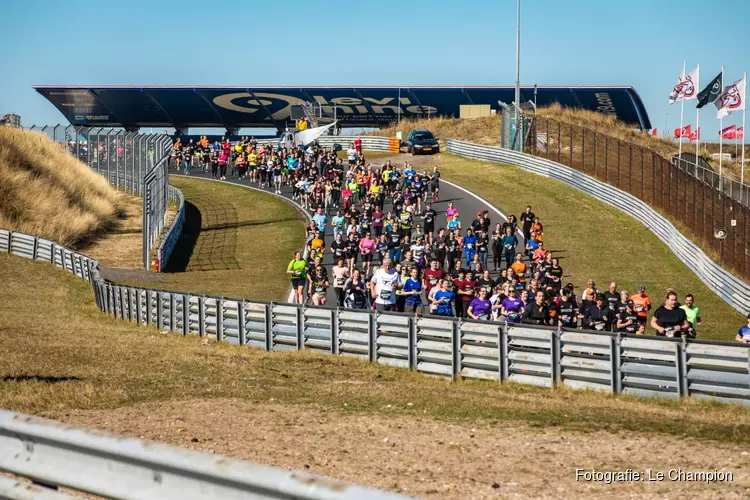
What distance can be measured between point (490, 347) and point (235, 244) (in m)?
27.3

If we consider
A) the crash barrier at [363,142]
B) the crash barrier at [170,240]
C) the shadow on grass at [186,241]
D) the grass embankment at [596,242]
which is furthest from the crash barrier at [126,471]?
the crash barrier at [363,142]

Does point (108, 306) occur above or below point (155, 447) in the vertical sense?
below

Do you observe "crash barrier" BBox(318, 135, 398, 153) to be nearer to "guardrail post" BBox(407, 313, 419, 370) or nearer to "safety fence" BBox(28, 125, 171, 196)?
"safety fence" BBox(28, 125, 171, 196)

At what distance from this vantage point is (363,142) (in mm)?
71938

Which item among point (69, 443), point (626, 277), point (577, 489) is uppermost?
point (69, 443)

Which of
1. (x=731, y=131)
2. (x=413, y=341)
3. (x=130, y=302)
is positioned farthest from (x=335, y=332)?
(x=731, y=131)

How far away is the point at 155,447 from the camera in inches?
193

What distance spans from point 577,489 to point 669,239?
31.8 m

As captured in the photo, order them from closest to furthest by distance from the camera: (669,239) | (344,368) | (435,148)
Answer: (344,368)
(669,239)
(435,148)

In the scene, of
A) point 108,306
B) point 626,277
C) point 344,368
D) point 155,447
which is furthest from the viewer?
point 626,277

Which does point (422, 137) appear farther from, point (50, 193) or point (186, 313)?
point (186, 313)

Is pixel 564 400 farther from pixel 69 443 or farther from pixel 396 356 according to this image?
pixel 69 443

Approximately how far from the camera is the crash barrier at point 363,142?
2783 inches

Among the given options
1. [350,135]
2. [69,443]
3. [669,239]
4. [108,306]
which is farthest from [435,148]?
[69,443]
